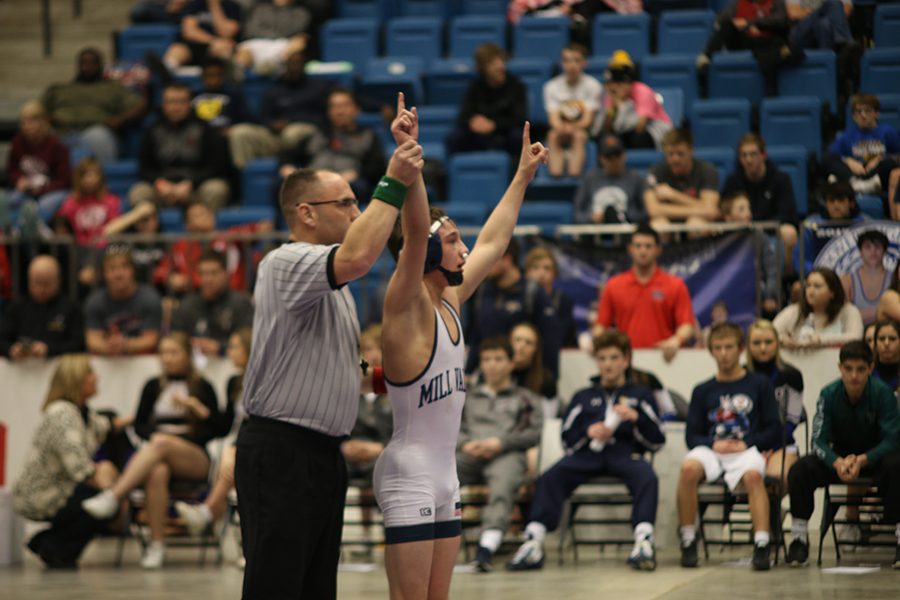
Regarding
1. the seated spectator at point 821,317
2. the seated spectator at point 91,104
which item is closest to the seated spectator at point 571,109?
the seated spectator at point 821,317

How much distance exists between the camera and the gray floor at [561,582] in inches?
308

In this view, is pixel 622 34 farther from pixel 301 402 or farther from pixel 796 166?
pixel 301 402

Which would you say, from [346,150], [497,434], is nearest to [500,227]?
[497,434]

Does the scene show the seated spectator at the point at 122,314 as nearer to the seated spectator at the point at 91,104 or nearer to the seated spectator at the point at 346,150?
the seated spectator at the point at 346,150

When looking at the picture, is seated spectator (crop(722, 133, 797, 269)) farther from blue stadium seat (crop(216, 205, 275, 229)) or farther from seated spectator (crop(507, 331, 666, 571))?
blue stadium seat (crop(216, 205, 275, 229))

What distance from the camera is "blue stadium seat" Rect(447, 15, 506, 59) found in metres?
14.8

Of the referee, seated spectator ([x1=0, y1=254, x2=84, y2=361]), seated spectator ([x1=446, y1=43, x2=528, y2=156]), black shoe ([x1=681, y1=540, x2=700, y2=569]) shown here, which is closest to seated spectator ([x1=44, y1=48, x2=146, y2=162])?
seated spectator ([x1=0, y1=254, x2=84, y2=361])

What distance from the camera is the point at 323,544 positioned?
499 cm

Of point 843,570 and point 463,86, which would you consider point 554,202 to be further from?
point 843,570

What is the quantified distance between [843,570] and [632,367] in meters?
2.31

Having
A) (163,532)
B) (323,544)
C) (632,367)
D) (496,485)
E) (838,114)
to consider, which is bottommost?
(163,532)

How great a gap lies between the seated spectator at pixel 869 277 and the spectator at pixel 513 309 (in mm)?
2181

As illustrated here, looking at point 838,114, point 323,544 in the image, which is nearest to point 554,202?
point 838,114

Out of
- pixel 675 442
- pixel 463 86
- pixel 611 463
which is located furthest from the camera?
pixel 463 86
